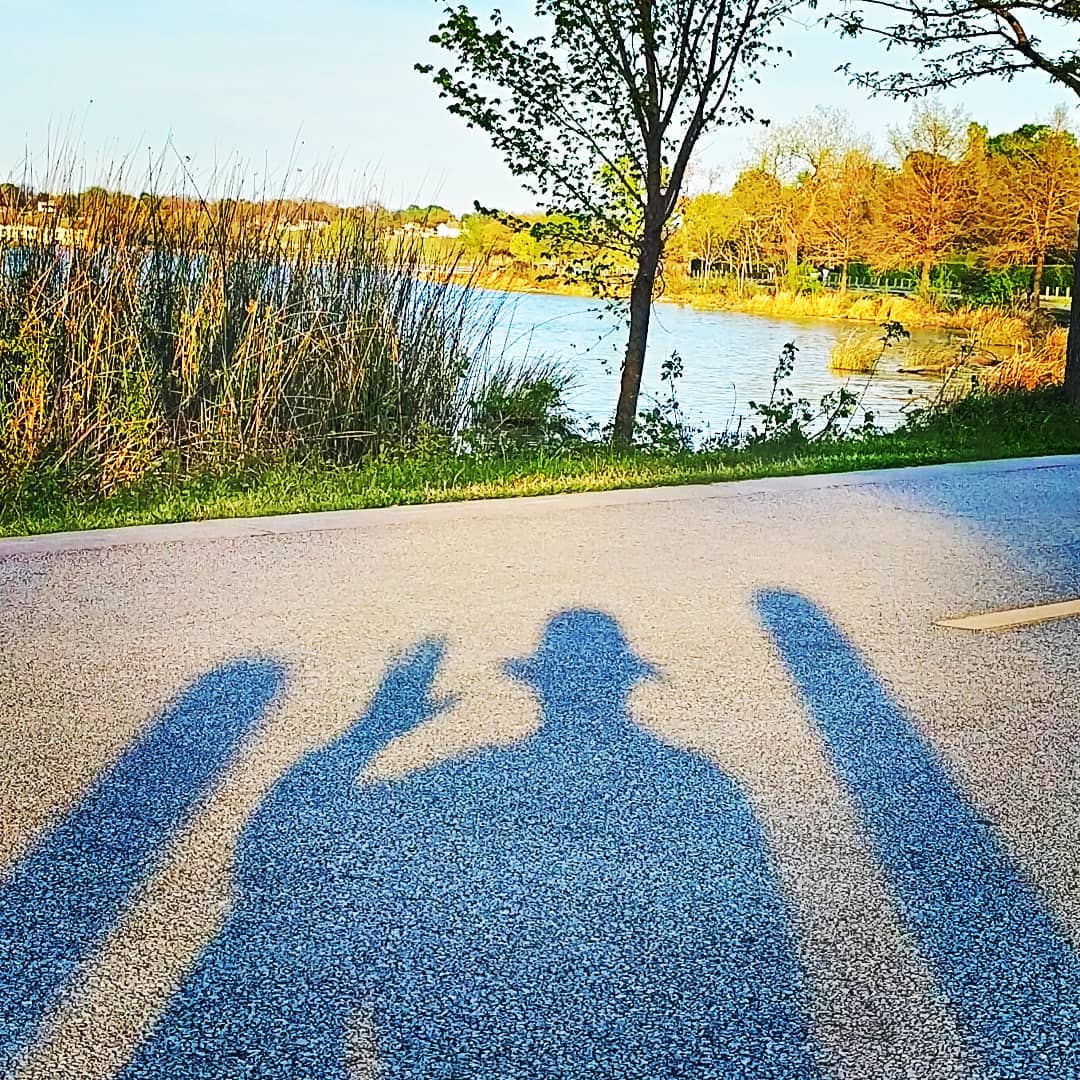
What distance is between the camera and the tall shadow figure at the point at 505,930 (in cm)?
173

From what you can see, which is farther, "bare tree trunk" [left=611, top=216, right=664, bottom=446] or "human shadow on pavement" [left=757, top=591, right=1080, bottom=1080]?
"bare tree trunk" [left=611, top=216, right=664, bottom=446]

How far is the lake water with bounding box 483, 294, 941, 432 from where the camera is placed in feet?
32.9

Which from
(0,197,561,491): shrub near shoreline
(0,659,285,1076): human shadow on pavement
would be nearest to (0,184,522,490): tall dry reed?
(0,197,561,491): shrub near shoreline

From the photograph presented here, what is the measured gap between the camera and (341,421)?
7133mm

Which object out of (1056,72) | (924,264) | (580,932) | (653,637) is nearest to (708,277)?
(924,264)

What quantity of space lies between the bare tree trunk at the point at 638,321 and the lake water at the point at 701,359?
216mm

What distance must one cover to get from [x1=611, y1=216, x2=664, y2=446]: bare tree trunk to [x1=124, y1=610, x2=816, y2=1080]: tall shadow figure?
226 inches

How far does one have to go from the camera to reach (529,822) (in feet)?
8.04

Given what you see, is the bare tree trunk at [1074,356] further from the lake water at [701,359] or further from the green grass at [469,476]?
the lake water at [701,359]

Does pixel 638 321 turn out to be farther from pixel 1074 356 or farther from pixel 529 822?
pixel 529 822

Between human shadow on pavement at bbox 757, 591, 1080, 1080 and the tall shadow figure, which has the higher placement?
human shadow on pavement at bbox 757, 591, 1080, 1080

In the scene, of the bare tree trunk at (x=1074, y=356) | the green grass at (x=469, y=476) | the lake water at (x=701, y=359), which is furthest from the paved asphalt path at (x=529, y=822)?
the bare tree trunk at (x=1074, y=356)

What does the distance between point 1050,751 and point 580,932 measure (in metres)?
1.44

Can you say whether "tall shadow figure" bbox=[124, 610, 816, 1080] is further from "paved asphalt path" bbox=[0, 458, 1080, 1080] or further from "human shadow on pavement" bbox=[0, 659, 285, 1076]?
"human shadow on pavement" bbox=[0, 659, 285, 1076]
